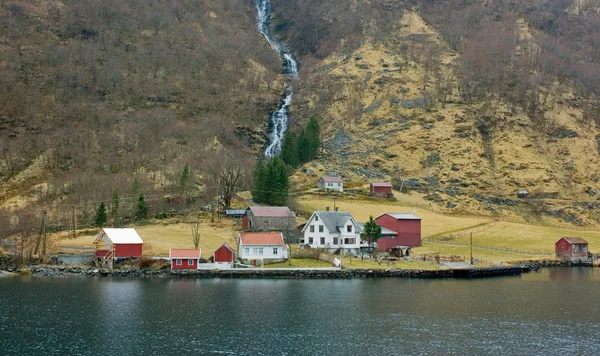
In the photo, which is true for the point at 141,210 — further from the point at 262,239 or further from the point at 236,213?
the point at 262,239

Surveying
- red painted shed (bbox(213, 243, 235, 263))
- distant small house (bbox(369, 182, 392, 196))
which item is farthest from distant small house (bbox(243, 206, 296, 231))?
distant small house (bbox(369, 182, 392, 196))

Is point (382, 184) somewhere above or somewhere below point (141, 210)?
above

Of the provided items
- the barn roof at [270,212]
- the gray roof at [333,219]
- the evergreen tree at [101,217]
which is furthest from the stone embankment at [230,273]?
the evergreen tree at [101,217]

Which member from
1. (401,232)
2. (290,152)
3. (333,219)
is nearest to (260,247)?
(333,219)

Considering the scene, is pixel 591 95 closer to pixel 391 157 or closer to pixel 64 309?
pixel 391 157

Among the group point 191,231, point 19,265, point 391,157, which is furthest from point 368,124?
point 19,265

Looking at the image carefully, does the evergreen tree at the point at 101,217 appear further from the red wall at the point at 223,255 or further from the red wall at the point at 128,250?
the red wall at the point at 223,255

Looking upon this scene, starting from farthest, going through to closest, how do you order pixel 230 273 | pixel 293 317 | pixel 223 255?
pixel 223 255, pixel 230 273, pixel 293 317
